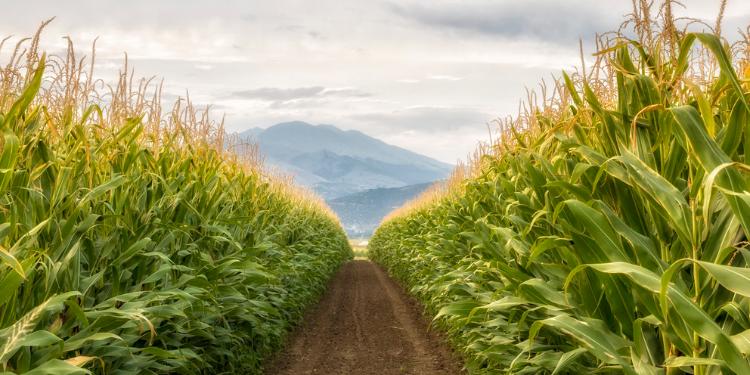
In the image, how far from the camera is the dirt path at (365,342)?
7.91m

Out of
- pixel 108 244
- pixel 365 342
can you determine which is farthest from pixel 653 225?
pixel 365 342

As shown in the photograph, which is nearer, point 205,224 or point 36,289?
point 36,289

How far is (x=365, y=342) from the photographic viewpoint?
374 inches

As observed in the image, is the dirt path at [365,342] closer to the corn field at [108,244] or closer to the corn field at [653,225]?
the corn field at [108,244]

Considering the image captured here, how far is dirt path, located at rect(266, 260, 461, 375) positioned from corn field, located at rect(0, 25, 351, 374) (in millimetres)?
1317

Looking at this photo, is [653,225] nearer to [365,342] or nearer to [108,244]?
[108,244]

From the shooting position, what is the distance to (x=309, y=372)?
25.2 feet

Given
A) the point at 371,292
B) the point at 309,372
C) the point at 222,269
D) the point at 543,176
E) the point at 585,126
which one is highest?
the point at 585,126

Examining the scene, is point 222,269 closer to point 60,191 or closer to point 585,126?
point 60,191

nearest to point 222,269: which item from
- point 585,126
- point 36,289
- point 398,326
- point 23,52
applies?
point 36,289

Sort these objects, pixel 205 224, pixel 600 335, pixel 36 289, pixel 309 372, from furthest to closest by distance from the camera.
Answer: pixel 309 372
pixel 205 224
pixel 36 289
pixel 600 335

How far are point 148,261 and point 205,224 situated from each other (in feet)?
3.24

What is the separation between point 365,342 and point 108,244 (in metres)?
6.26

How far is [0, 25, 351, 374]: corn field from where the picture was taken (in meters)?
2.88
